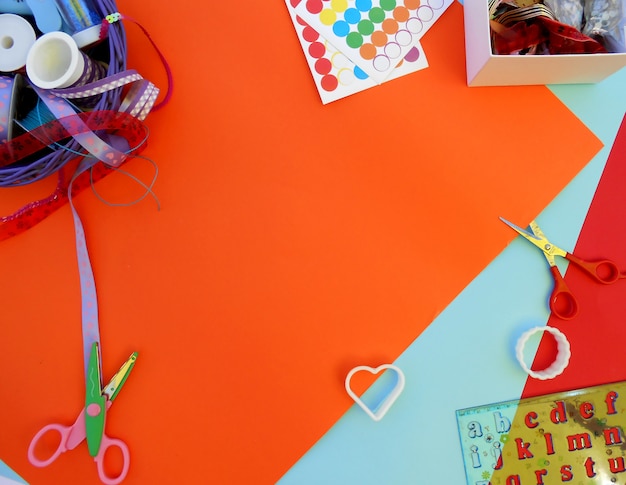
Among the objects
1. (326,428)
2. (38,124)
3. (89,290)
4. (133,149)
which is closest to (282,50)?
(133,149)

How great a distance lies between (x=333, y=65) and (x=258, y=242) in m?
0.33

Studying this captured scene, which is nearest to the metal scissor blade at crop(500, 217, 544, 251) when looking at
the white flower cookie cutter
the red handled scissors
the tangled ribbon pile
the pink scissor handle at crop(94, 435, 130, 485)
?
the red handled scissors

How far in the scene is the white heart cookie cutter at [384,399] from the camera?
29.8 inches

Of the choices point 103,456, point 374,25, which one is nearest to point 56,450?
point 103,456

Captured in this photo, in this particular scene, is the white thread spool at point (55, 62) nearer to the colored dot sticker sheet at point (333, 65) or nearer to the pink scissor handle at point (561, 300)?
the colored dot sticker sheet at point (333, 65)

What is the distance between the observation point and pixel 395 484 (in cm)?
78

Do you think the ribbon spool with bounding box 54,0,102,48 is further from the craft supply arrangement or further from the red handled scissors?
the red handled scissors

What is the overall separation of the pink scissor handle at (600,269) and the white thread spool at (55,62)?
2.68 feet

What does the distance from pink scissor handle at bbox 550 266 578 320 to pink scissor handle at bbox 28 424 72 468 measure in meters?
0.82

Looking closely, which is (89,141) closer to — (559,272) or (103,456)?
(103,456)

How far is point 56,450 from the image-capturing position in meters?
0.76

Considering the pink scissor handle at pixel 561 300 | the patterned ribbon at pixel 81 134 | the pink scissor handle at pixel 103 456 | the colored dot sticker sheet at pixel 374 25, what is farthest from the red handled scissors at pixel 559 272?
the pink scissor handle at pixel 103 456

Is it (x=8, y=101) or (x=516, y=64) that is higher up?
(x=8, y=101)

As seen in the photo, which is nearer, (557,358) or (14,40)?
(14,40)
